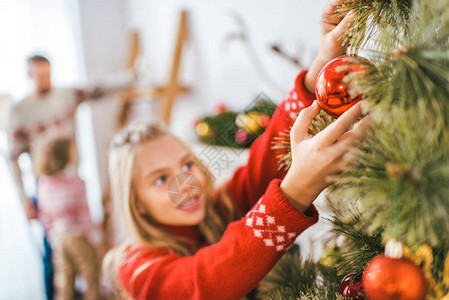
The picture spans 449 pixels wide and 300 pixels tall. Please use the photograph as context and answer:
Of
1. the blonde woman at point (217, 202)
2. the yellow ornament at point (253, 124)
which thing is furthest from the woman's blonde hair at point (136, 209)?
the yellow ornament at point (253, 124)

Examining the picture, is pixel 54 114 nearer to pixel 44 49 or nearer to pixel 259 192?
pixel 44 49

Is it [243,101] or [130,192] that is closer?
[130,192]

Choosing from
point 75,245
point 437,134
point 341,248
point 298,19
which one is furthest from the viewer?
point 75,245

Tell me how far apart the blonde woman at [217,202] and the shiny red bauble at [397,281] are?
0.07 meters

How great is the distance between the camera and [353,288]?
12.3 inches

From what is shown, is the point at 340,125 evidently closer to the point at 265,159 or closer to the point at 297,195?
the point at 297,195

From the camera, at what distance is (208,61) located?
178cm

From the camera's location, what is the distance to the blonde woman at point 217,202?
294 mm

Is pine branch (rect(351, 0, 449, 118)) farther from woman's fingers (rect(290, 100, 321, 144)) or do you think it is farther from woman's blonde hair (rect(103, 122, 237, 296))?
woman's blonde hair (rect(103, 122, 237, 296))

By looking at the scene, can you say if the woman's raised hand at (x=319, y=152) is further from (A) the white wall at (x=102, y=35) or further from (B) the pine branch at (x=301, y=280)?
(A) the white wall at (x=102, y=35)

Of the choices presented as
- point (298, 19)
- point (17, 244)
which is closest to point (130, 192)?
point (298, 19)

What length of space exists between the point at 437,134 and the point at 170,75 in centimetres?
177

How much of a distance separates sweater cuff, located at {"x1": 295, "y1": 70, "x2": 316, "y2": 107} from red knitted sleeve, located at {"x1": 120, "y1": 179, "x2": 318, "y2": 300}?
0.37ft

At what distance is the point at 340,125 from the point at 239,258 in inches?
7.1
